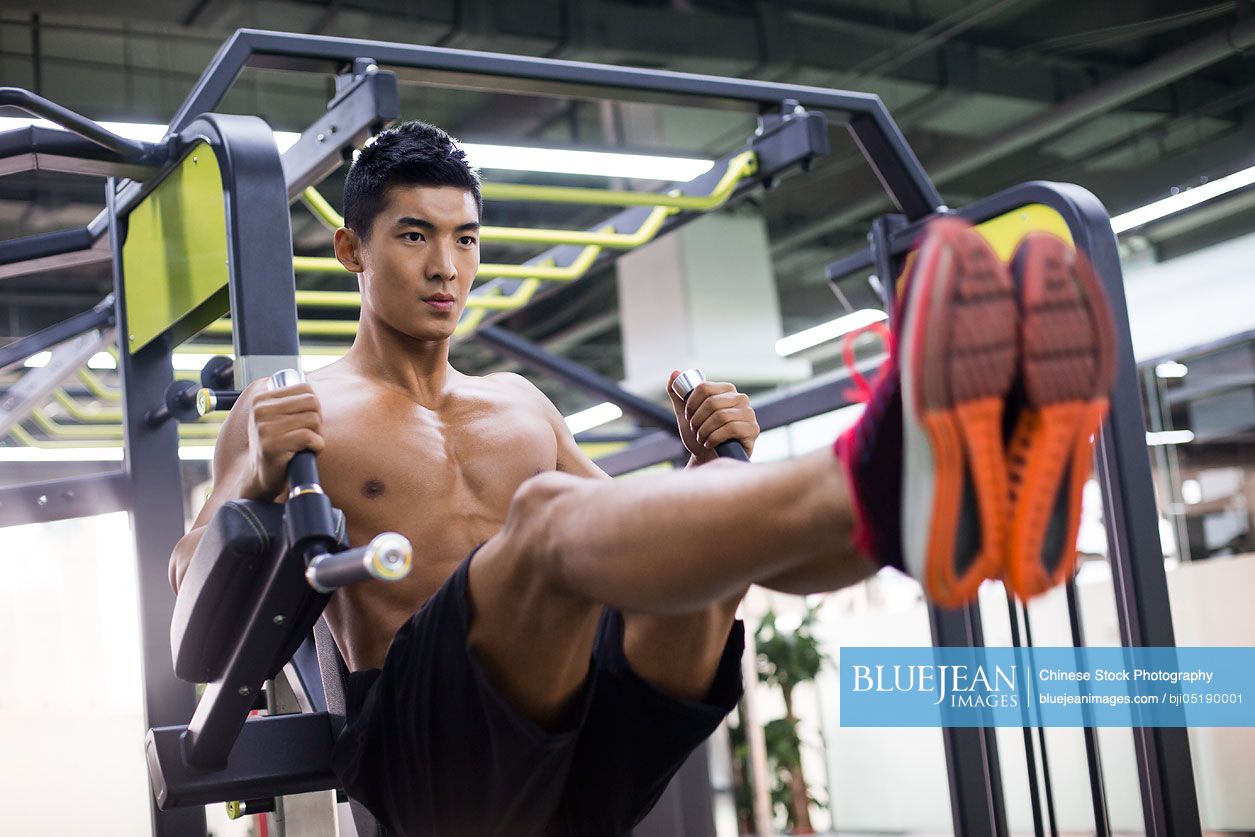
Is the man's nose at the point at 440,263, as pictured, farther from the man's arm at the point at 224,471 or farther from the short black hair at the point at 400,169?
the man's arm at the point at 224,471

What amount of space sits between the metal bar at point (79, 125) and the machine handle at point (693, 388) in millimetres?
1130

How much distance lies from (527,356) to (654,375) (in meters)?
2.91

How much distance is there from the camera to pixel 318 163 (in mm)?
2506

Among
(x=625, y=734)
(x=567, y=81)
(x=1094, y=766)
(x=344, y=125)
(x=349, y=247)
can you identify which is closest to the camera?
(x=625, y=734)

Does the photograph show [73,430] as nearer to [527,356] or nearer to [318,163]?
[527,356]

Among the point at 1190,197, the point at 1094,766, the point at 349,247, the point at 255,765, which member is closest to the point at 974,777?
the point at 1094,766

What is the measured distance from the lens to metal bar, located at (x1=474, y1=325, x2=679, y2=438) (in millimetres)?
3996

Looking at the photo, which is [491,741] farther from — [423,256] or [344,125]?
[344,125]

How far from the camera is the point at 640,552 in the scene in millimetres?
1210

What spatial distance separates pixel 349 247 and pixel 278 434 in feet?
1.86

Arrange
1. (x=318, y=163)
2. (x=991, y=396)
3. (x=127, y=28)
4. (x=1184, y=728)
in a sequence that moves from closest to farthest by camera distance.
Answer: (x=991, y=396)
(x=1184, y=728)
(x=318, y=163)
(x=127, y=28)

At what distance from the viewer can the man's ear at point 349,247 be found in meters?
2.01

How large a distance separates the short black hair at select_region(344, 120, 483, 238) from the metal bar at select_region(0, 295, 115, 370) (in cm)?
169

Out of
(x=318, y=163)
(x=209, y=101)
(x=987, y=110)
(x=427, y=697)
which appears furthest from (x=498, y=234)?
(x=987, y=110)
